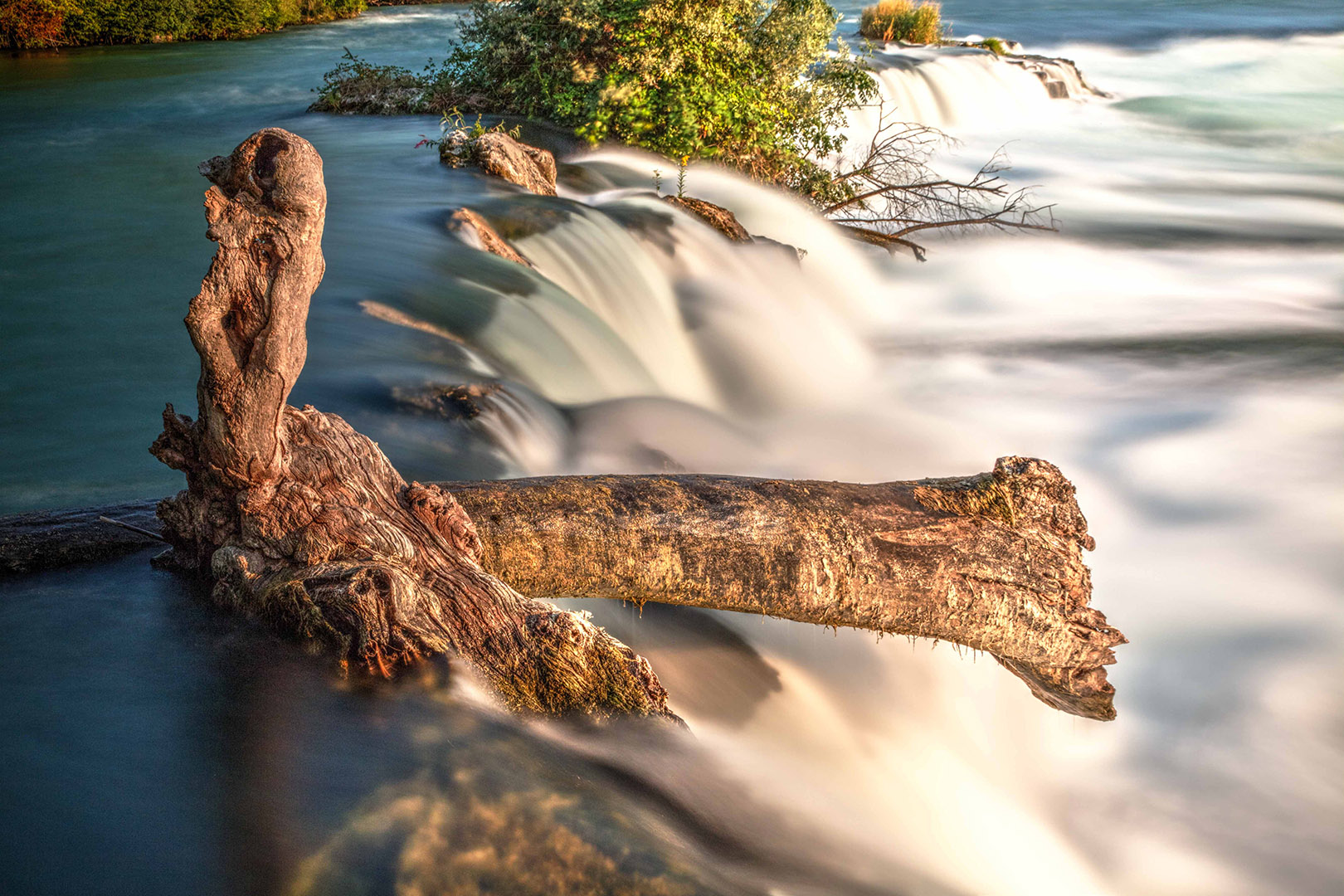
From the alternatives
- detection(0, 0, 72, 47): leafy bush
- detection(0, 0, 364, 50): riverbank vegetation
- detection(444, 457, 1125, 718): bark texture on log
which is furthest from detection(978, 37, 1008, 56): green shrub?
detection(444, 457, 1125, 718): bark texture on log

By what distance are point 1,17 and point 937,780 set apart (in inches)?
838

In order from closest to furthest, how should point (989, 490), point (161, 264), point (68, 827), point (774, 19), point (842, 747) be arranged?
point (68, 827) < point (989, 490) < point (842, 747) < point (161, 264) < point (774, 19)

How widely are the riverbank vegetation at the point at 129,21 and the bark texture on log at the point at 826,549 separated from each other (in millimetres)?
20260

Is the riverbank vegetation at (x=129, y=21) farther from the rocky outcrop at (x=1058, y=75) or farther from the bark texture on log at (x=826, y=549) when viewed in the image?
the bark texture on log at (x=826, y=549)

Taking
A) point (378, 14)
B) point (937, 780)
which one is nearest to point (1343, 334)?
point (937, 780)

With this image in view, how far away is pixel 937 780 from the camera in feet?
13.6

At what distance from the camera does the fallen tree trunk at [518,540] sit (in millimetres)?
2535

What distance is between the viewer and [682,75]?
11.2 m

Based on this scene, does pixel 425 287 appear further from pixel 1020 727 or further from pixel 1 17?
pixel 1 17

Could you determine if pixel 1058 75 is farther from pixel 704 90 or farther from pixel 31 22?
pixel 31 22

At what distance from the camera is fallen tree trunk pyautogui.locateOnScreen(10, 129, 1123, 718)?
2.54 m

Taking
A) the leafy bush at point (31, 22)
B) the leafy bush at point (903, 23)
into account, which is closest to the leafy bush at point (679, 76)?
the leafy bush at point (31, 22)

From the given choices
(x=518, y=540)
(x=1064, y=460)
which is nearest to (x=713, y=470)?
(x=518, y=540)

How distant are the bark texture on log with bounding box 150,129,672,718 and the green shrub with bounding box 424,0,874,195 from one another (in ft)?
29.3
